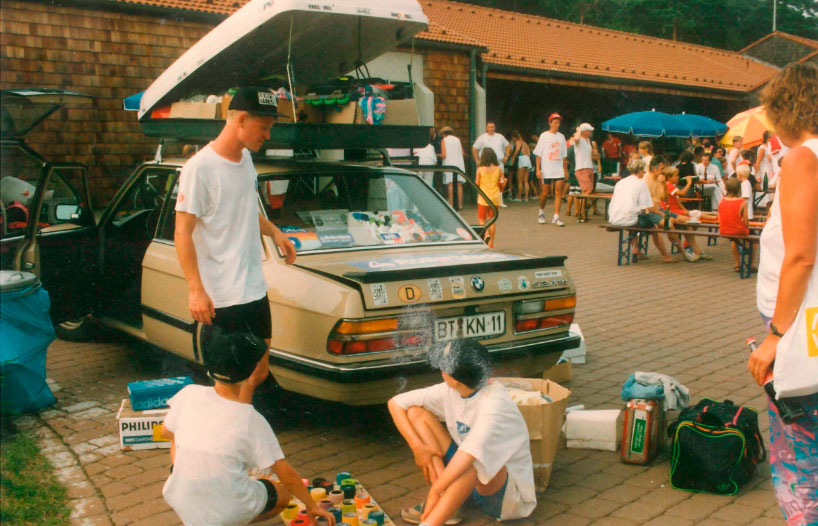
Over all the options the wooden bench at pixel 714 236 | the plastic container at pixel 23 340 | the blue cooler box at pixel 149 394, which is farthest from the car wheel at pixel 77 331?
the wooden bench at pixel 714 236

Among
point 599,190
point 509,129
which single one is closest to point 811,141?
point 599,190

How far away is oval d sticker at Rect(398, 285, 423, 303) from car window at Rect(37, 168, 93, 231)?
2.94 m

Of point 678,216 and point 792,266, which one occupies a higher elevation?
point 792,266

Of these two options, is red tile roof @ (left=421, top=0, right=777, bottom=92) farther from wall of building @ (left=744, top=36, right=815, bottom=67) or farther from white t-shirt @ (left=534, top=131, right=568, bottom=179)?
wall of building @ (left=744, top=36, right=815, bottom=67)

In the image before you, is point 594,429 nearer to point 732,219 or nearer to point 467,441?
point 467,441

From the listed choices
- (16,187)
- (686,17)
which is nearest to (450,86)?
(16,187)

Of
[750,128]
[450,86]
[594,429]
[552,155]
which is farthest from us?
[450,86]

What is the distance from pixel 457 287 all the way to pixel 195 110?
99.2 inches

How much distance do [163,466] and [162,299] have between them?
1.35 m

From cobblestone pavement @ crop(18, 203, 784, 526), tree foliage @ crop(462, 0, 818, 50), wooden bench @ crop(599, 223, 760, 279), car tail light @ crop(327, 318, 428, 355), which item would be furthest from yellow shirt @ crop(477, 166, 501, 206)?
tree foliage @ crop(462, 0, 818, 50)

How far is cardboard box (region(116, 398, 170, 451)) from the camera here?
185 inches

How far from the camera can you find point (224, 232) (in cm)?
407

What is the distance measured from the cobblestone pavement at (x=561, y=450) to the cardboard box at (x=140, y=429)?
6 centimetres

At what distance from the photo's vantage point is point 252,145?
4121 mm
